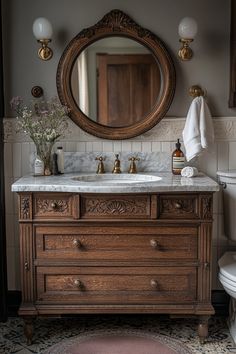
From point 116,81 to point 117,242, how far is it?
3.31 ft

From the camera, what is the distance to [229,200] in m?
2.84

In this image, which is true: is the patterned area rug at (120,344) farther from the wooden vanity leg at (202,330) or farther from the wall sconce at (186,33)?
the wall sconce at (186,33)

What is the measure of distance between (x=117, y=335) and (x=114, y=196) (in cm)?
81

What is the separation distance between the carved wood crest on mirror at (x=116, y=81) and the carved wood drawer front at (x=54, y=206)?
61 cm

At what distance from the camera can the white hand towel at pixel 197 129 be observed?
2.86 metres

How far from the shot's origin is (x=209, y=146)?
117 inches

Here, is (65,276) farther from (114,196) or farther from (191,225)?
(191,225)

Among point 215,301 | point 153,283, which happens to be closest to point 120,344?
point 153,283

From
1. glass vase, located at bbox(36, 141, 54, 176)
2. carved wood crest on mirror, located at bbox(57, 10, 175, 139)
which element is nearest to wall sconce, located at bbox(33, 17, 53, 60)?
carved wood crest on mirror, located at bbox(57, 10, 175, 139)

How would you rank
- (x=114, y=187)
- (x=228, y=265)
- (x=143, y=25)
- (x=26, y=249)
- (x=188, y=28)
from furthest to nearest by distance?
(x=143, y=25) < (x=188, y=28) < (x=228, y=265) < (x=26, y=249) < (x=114, y=187)

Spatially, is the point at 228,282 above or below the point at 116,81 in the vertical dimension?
below

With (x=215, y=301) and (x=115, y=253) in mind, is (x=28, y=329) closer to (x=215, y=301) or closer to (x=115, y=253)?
(x=115, y=253)

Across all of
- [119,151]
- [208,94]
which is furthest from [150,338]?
[208,94]

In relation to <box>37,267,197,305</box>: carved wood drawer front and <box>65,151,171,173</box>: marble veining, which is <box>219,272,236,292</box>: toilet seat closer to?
<box>37,267,197,305</box>: carved wood drawer front
